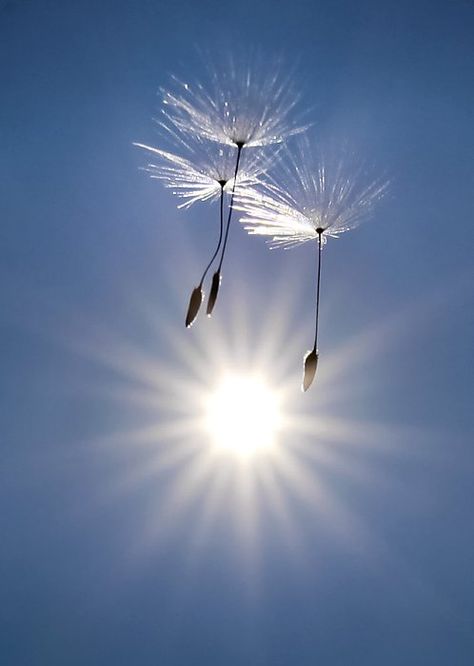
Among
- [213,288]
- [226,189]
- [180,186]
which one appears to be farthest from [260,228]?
[213,288]

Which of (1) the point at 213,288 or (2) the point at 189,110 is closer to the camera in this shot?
(1) the point at 213,288

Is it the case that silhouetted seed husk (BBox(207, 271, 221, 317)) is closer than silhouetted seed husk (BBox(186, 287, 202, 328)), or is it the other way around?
silhouetted seed husk (BBox(207, 271, 221, 317))

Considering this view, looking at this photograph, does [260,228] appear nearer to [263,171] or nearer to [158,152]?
[263,171]

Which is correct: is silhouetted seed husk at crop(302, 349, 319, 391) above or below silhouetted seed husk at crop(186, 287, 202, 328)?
below

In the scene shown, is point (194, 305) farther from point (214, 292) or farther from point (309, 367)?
point (309, 367)

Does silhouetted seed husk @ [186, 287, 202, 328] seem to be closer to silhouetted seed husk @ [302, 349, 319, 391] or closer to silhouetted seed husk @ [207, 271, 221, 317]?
silhouetted seed husk @ [207, 271, 221, 317]

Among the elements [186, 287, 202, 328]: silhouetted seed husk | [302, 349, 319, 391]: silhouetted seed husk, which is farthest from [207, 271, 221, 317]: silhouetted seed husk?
[302, 349, 319, 391]: silhouetted seed husk

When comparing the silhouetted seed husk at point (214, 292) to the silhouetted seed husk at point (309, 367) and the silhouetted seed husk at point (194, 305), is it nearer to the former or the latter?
the silhouetted seed husk at point (194, 305)
